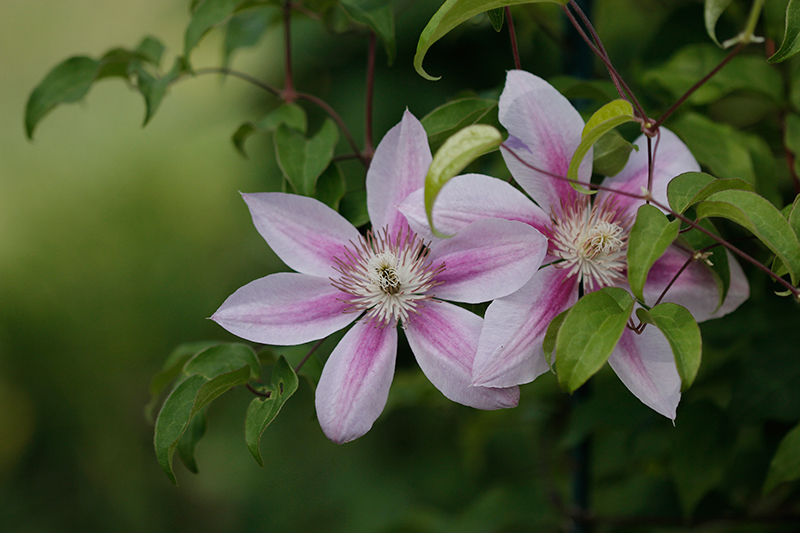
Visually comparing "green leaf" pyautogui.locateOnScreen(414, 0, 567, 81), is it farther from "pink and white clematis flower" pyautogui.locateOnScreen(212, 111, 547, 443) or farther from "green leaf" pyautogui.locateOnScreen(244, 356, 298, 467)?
"green leaf" pyautogui.locateOnScreen(244, 356, 298, 467)

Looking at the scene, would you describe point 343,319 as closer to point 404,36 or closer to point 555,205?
point 555,205

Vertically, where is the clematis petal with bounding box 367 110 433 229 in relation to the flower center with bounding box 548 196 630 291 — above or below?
above

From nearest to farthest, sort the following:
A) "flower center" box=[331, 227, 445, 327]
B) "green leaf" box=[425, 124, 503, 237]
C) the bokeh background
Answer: "green leaf" box=[425, 124, 503, 237] < "flower center" box=[331, 227, 445, 327] < the bokeh background

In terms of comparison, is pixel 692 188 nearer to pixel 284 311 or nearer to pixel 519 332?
pixel 519 332

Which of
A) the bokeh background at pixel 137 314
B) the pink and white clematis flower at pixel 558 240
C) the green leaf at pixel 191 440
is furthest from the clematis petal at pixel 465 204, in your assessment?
the bokeh background at pixel 137 314

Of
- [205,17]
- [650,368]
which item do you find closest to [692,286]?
[650,368]

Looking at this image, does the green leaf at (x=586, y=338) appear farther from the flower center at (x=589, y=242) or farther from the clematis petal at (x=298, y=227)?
the clematis petal at (x=298, y=227)

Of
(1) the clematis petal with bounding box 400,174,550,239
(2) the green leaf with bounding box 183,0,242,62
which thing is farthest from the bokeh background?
(1) the clematis petal with bounding box 400,174,550,239
